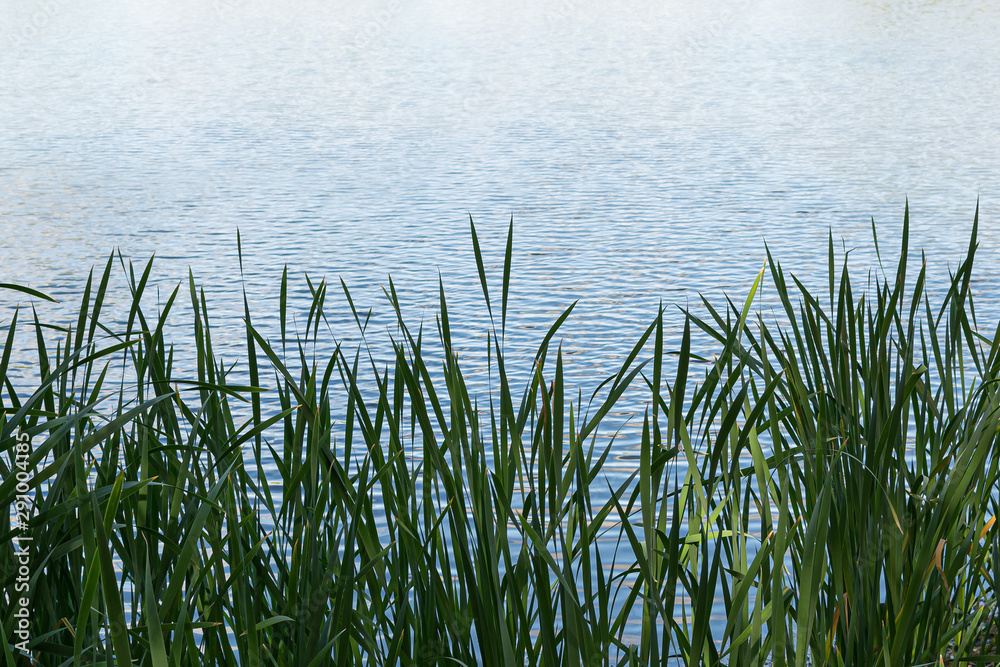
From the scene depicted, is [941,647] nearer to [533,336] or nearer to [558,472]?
[558,472]

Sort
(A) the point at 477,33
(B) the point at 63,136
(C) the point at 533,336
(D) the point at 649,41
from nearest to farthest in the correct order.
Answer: (C) the point at 533,336 < (B) the point at 63,136 < (D) the point at 649,41 < (A) the point at 477,33

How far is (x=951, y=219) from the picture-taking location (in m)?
8.37

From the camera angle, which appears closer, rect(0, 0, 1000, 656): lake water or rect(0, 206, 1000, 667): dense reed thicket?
rect(0, 206, 1000, 667): dense reed thicket

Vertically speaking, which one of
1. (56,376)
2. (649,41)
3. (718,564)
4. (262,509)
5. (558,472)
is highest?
(649,41)

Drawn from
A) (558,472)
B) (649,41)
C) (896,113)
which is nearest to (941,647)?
(558,472)

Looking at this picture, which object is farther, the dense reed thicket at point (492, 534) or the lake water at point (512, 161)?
the lake water at point (512, 161)

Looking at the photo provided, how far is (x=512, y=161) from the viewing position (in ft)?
36.1

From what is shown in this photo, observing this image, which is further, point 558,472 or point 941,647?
point 941,647

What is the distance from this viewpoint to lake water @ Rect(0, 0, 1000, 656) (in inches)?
280

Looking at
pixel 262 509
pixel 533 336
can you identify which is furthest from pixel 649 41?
pixel 262 509

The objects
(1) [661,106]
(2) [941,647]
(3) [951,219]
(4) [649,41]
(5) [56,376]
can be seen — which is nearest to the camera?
(5) [56,376]

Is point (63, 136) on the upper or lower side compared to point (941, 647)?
upper

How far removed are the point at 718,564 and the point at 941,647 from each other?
53 centimetres

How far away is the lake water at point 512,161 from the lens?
7.11 m
